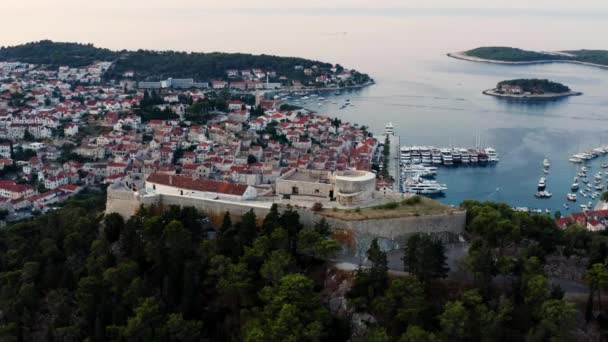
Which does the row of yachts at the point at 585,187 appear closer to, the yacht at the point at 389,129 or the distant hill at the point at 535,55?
the yacht at the point at 389,129

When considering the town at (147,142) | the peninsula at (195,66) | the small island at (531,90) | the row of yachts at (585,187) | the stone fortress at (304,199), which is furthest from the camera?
the peninsula at (195,66)

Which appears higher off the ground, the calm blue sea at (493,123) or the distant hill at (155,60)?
the distant hill at (155,60)

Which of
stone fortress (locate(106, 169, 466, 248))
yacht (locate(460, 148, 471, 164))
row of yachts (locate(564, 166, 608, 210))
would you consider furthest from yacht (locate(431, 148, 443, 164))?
stone fortress (locate(106, 169, 466, 248))

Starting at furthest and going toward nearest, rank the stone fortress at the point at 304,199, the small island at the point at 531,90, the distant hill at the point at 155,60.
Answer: the distant hill at the point at 155,60 → the small island at the point at 531,90 → the stone fortress at the point at 304,199

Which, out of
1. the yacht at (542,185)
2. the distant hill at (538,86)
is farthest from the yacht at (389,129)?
the distant hill at (538,86)

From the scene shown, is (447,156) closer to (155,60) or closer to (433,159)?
(433,159)

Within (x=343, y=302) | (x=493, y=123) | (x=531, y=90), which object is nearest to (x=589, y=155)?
(x=493, y=123)

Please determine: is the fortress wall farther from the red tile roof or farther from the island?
the island
